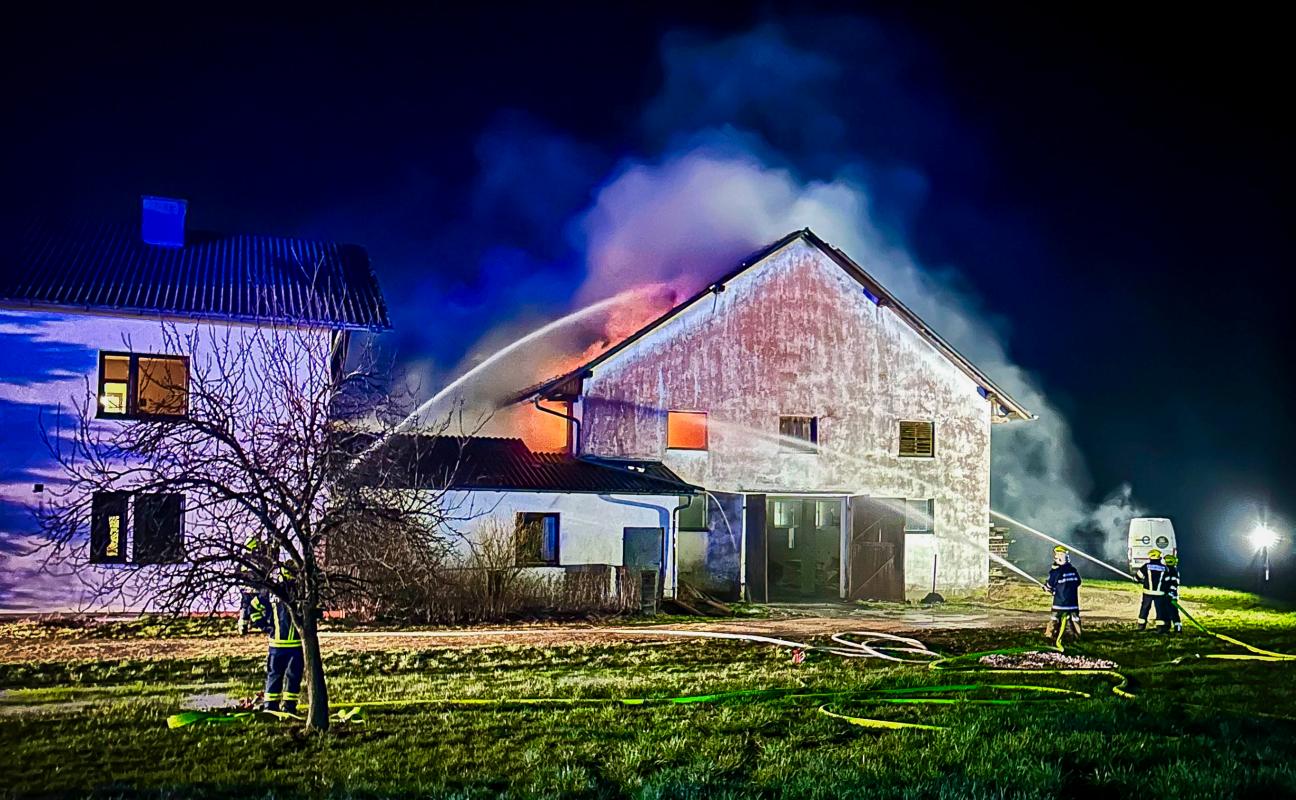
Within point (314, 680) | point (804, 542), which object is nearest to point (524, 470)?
point (804, 542)

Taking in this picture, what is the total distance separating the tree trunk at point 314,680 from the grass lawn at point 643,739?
20 centimetres

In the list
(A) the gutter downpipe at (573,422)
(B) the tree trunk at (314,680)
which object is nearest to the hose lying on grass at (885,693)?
(B) the tree trunk at (314,680)

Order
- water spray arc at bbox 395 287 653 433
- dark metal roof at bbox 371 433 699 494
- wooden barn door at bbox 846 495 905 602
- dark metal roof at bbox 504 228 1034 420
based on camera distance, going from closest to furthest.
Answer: dark metal roof at bbox 371 433 699 494 → dark metal roof at bbox 504 228 1034 420 → wooden barn door at bbox 846 495 905 602 → water spray arc at bbox 395 287 653 433

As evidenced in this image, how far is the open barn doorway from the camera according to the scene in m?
30.5

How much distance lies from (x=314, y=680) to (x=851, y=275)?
20.6 metres

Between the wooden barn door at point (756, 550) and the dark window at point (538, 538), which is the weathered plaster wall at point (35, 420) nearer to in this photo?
the dark window at point (538, 538)

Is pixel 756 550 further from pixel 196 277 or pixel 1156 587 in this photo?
pixel 196 277

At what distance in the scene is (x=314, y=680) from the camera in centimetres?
1058

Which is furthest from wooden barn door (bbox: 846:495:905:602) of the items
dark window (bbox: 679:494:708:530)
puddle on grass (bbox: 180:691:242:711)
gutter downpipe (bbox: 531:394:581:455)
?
puddle on grass (bbox: 180:691:242:711)

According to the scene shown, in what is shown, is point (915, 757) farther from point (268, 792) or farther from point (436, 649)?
point (436, 649)

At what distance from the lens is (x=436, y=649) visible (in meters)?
17.0

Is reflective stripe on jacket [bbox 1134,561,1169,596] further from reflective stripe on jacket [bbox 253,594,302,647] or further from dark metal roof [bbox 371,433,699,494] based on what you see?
reflective stripe on jacket [bbox 253,594,302,647]

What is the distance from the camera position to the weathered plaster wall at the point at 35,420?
68.9 feet

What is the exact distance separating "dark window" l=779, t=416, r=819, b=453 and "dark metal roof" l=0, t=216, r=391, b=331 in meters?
9.98
